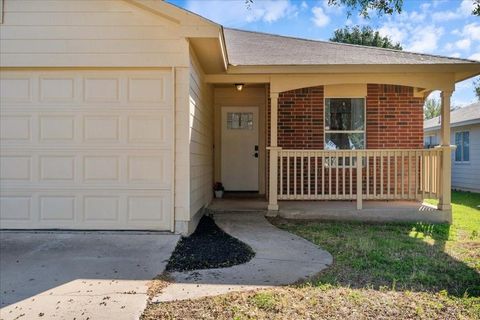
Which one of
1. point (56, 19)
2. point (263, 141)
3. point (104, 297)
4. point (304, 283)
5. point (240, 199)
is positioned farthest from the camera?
point (263, 141)

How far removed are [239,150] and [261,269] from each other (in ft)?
19.5

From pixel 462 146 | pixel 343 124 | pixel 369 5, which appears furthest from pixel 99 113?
pixel 462 146

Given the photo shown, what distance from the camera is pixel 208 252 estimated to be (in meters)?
4.98

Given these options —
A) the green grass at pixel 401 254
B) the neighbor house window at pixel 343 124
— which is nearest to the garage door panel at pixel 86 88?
the green grass at pixel 401 254

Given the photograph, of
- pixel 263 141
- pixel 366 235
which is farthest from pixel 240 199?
pixel 366 235

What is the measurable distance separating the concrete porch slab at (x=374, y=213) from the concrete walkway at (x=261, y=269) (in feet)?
4.30

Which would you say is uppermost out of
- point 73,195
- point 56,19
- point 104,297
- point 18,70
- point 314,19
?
point 314,19

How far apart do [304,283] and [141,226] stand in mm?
2828

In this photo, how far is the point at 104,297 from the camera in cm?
346

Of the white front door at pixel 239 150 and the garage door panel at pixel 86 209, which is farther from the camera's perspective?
the white front door at pixel 239 150

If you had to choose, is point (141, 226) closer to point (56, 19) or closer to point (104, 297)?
point (104, 297)

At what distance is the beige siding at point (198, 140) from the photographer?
6055 millimetres

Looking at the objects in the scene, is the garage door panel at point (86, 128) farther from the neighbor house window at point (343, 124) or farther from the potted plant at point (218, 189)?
the neighbor house window at point (343, 124)

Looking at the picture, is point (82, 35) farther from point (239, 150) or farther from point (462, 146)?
point (462, 146)
